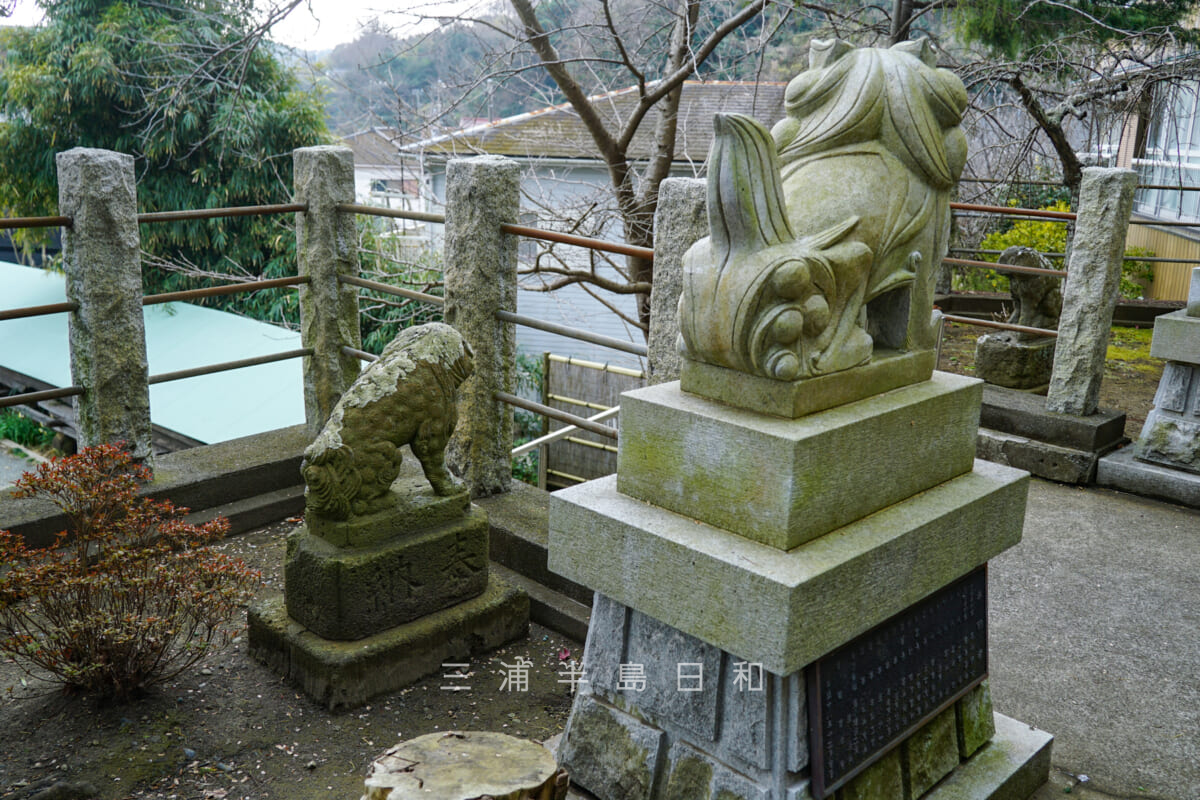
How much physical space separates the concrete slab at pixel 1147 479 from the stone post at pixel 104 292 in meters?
4.80

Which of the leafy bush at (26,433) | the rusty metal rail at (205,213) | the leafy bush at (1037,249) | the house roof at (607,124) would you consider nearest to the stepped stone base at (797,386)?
the rusty metal rail at (205,213)

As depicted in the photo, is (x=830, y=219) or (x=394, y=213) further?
(x=394, y=213)

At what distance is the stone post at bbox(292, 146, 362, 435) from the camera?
459 centimetres

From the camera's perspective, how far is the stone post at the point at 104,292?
12.3 feet

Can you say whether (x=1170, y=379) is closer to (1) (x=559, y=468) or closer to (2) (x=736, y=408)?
(2) (x=736, y=408)

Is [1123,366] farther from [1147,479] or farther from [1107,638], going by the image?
[1107,638]

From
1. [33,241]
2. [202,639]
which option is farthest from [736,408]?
[33,241]

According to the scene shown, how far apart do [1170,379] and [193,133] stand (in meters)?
9.39

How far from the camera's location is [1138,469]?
16.8ft

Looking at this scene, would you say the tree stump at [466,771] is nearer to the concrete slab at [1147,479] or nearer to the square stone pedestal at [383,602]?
the square stone pedestal at [383,602]

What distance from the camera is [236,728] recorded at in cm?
297

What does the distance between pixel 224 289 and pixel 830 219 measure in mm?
2923

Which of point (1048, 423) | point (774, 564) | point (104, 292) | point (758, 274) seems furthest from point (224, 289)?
point (1048, 423)

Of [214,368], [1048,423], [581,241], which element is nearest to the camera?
[581,241]
